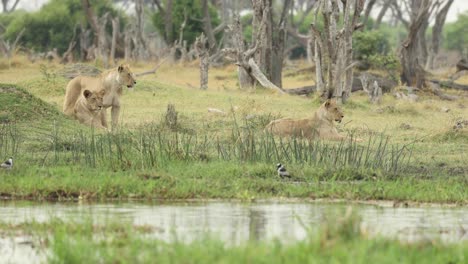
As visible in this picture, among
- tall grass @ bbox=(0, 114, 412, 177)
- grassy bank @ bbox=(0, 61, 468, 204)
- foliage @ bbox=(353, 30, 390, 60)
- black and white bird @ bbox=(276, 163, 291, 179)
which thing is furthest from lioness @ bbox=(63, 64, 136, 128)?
foliage @ bbox=(353, 30, 390, 60)

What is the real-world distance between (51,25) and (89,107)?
76.4 feet

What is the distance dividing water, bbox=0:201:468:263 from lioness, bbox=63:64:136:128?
7.25 m

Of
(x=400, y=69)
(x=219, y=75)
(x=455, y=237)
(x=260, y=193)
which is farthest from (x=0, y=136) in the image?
(x=219, y=75)

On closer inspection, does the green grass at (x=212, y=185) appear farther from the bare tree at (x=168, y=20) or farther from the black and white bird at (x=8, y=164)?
the bare tree at (x=168, y=20)

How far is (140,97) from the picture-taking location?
787 inches

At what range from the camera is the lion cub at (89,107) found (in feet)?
50.0

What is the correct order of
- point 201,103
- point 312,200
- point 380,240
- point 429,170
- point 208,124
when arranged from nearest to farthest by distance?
point 380,240
point 312,200
point 429,170
point 208,124
point 201,103

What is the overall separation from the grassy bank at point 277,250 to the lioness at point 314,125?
806 centimetres

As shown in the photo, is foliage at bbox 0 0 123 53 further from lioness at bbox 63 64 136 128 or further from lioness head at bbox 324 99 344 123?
lioness head at bbox 324 99 344 123

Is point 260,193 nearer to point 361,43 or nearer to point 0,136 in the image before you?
point 0,136

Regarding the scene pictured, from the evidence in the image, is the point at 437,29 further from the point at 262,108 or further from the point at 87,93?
the point at 87,93

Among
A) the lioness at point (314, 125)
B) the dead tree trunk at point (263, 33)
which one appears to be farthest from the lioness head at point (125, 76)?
the dead tree trunk at point (263, 33)

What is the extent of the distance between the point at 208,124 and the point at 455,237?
918 cm

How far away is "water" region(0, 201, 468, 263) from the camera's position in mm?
6699
